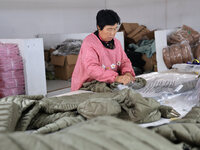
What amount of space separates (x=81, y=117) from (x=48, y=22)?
367 centimetres

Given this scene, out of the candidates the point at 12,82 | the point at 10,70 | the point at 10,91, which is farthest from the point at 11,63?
the point at 10,91

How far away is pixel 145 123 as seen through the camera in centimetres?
101

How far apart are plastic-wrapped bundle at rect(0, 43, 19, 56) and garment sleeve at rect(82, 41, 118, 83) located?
4.20 ft

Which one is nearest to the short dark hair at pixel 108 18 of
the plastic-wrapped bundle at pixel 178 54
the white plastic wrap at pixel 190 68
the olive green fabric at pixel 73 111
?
the white plastic wrap at pixel 190 68

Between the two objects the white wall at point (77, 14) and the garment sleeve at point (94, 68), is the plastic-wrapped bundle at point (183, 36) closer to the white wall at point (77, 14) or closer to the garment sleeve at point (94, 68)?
the white wall at point (77, 14)

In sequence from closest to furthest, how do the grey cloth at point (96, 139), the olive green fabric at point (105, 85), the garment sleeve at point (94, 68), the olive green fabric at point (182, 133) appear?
the grey cloth at point (96, 139), the olive green fabric at point (182, 133), the olive green fabric at point (105, 85), the garment sleeve at point (94, 68)

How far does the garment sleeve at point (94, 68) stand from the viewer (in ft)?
5.79

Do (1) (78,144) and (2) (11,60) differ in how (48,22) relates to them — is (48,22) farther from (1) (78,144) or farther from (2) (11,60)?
(1) (78,144)

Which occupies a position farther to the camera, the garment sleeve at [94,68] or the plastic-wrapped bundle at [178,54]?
the plastic-wrapped bundle at [178,54]

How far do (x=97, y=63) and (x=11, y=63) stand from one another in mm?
1399

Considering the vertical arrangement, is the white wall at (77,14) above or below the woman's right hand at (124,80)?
above

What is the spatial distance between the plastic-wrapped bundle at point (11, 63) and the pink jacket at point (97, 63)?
1136 mm

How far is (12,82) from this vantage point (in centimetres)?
286

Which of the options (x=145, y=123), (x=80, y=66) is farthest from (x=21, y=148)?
(x=80, y=66)
